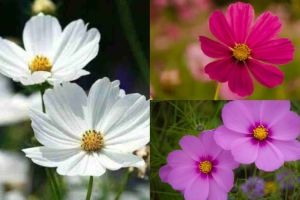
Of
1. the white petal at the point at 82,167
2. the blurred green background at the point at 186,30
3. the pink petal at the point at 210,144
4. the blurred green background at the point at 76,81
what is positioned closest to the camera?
the white petal at the point at 82,167

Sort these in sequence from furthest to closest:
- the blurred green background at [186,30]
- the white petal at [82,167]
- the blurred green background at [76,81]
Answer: the blurred green background at [186,30] → the blurred green background at [76,81] → the white petal at [82,167]

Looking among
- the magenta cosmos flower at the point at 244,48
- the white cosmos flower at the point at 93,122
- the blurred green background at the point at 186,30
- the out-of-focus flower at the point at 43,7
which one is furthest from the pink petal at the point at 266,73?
A: the blurred green background at the point at 186,30

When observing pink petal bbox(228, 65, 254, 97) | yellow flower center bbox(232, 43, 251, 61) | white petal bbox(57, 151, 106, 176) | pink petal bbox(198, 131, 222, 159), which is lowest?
white petal bbox(57, 151, 106, 176)

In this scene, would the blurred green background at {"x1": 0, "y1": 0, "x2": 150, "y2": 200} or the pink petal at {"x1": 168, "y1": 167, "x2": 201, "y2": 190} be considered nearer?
the pink petal at {"x1": 168, "y1": 167, "x2": 201, "y2": 190}

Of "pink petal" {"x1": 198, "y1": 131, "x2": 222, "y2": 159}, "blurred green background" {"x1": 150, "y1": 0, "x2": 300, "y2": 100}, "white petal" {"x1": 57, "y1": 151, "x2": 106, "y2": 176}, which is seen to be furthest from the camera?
"blurred green background" {"x1": 150, "y1": 0, "x2": 300, "y2": 100}

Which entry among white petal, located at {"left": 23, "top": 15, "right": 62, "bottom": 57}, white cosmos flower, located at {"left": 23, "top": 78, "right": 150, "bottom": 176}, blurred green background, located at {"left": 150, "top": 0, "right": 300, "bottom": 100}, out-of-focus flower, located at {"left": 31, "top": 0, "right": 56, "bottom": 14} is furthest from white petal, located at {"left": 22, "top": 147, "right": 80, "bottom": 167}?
blurred green background, located at {"left": 150, "top": 0, "right": 300, "bottom": 100}

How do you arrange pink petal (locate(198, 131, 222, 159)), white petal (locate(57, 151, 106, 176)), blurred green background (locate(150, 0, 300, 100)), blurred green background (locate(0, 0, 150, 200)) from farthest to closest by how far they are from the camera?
blurred green background (locate(150, 0, 300, 100)), blurred green background (locate(0, 0, 150, 200)), pink petal (locate(198, 131, 222, 159)), white petal (locate(57, 151, 106, 176))

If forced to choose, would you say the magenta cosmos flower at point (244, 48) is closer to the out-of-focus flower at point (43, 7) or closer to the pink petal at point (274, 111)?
the pink petal at point (274, 111)

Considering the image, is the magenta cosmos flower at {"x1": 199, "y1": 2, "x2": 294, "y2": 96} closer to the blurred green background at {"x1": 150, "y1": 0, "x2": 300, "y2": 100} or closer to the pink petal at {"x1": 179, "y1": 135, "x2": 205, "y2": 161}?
the pink petal at {"x1": 179, "y1": 135, "x2": 205, "y2": 161}
